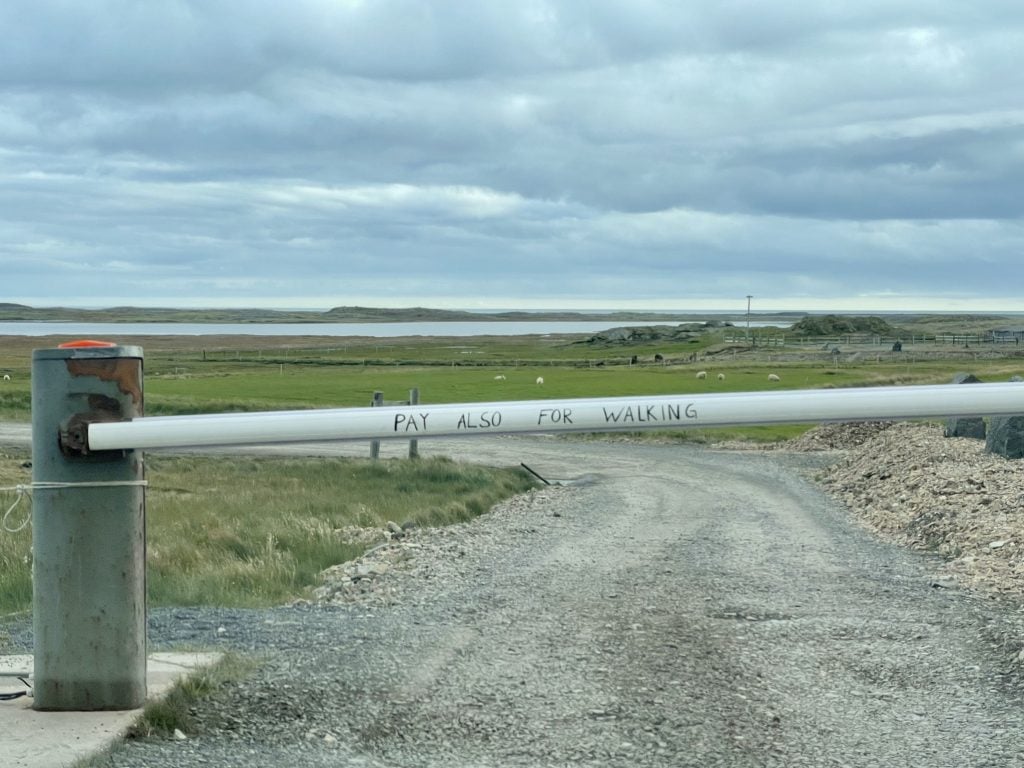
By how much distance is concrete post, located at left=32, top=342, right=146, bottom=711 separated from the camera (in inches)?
182

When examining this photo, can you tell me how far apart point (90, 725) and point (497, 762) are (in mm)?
1564

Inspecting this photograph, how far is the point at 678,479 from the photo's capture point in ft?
66.4

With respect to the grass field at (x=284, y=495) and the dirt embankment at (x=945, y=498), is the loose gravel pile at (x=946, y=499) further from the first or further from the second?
the grass field at (x=284, y=495)

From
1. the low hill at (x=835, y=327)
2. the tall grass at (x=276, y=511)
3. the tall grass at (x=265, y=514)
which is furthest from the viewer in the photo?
the low hill at (x=835, y=327)

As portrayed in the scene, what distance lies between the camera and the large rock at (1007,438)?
1662 centimetres

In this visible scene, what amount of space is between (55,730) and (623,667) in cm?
281

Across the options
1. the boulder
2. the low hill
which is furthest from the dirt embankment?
the low hill

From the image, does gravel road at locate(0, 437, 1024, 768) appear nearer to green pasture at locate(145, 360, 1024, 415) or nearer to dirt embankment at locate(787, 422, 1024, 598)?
dirt embankment at locate(787, 422, 1024, 598)

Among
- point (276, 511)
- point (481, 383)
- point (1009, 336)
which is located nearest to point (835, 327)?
point (1009, 336)

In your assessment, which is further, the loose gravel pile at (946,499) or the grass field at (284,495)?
the loose gravel pile at (946,499)

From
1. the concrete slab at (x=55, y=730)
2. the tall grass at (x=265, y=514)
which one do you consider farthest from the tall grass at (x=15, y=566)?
the concrete slab at (x=55, y=730)

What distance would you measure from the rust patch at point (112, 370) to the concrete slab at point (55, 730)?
1.23m

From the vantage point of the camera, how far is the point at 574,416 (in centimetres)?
443

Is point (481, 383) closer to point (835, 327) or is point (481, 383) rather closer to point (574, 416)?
point (574, 416)
